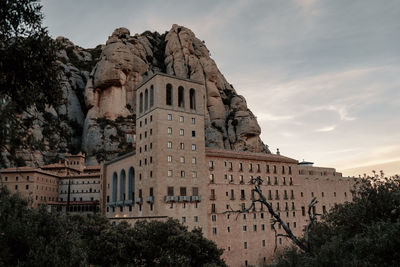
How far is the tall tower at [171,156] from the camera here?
4731 cm

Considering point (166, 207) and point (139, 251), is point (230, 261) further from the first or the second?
point (139, 251)

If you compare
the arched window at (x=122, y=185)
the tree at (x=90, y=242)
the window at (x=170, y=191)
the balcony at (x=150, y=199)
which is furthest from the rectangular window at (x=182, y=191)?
the arched window at (x=122, y=185)

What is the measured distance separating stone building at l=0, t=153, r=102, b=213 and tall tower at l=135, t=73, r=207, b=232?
119 ft

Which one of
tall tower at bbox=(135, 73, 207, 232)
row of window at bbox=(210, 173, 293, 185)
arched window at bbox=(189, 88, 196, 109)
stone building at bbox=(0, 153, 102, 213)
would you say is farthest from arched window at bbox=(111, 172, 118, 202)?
arched window at bbox=(189, 88, 196, 109)

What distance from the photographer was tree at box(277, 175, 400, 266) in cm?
1316

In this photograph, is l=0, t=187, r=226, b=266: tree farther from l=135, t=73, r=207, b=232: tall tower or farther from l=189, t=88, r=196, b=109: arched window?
l=189, t=88, r=196, b=109: arched window

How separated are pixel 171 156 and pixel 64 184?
52373mm

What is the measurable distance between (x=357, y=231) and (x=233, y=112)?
93821 millimetres

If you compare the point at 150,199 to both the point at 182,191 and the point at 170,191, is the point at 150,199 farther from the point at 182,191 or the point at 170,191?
the point at 182,191

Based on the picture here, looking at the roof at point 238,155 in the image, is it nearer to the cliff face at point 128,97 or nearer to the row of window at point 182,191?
the row of window at point 182,191

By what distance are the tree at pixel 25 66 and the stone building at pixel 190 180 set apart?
3351cm

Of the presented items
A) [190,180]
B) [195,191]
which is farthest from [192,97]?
[195,191]

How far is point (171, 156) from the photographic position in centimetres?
4894

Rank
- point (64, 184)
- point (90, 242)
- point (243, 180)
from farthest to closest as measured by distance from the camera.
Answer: point (64, 184) < point (243, 180) < point (90, 242)
